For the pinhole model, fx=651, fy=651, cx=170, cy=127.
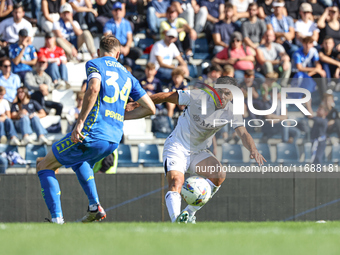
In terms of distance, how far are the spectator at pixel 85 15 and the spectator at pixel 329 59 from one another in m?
5.59

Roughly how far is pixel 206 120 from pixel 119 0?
873 cm

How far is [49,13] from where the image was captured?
50.2 feet

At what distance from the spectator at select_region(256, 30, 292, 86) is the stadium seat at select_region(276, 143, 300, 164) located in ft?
7.75

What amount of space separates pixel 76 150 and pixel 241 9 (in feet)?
35.6

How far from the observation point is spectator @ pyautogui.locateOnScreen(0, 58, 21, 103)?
13.7 metres

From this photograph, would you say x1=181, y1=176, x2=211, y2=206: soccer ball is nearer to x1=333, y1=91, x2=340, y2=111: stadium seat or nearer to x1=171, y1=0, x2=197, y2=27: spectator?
x1=333, y1=91, x2=340, y2=111: stadium seat

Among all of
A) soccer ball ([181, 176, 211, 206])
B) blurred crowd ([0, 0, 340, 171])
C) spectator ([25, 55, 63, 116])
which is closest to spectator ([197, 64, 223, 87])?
blurred crowd ([0, 0, 340, 171])

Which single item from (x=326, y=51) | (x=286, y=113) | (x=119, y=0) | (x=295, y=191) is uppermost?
(x=119, y=0)

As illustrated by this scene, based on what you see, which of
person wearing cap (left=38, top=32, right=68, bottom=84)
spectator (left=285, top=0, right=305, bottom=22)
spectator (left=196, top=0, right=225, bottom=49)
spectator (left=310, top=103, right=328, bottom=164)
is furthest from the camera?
spectator (left=285, top=0, right=305, bottom=22)

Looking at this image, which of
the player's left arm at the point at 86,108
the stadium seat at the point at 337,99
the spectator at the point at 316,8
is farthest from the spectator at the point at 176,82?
A: the player's left arm at the point at 86,108

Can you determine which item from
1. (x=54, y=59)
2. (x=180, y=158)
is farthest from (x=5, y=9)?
(x=180, y=158)

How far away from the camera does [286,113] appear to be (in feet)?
47.1
